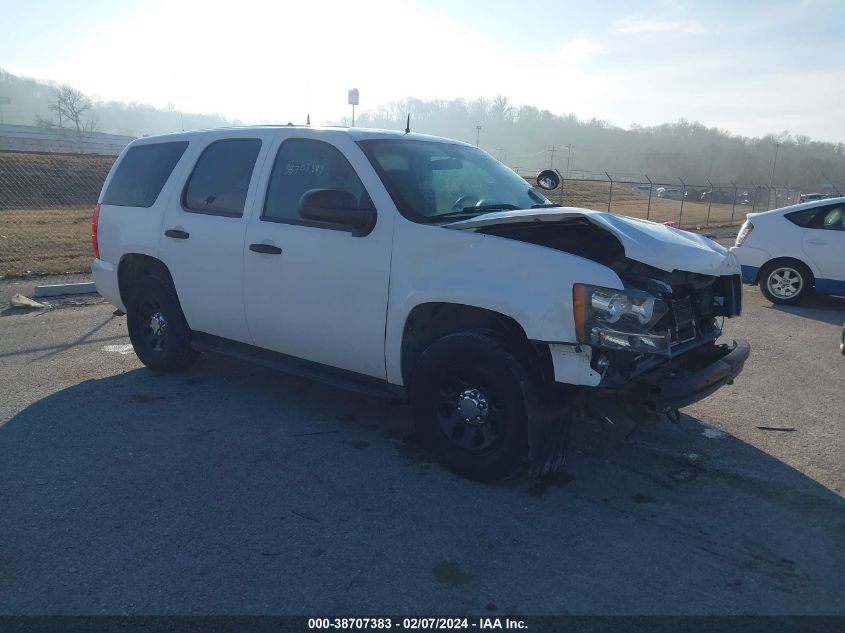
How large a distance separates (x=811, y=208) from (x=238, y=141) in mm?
8254

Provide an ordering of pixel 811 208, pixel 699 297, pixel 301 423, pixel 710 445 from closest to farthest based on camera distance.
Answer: pixel 699 297 → pixel 710 445 → pixel 301 423 → pixel 811 208

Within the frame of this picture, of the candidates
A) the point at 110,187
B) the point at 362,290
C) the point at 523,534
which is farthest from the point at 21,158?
the point at 523,534

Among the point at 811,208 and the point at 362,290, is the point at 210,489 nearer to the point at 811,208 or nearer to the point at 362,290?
the point at 362,290

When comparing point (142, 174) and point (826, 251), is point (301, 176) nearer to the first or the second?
point (142, 174)

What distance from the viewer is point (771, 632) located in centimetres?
273

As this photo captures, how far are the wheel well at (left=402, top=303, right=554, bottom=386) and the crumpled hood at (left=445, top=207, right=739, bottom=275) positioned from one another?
0.51 meters

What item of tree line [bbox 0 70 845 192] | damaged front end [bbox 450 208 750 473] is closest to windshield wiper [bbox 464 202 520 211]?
damaged front end [bbox 450 208 750 473]

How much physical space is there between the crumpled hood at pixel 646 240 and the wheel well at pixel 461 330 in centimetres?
51

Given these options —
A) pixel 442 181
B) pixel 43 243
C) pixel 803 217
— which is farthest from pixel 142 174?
pixel 803 217

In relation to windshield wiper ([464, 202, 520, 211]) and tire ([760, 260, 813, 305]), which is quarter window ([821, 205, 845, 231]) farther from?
windshield wiper ([464, 202, 520, 211])

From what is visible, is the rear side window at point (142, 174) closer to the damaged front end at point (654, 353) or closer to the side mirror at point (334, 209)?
the side mirror at point (334, 209)

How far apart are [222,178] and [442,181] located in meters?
1.82

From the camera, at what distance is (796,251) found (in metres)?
9.73

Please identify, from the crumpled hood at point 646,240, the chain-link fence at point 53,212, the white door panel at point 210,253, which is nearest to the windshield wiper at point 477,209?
the crumpled hood at point 646,240
